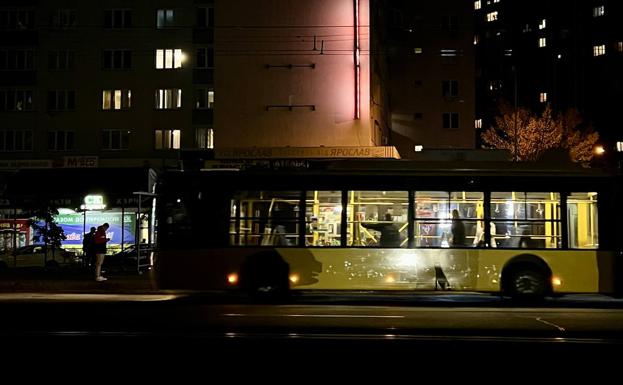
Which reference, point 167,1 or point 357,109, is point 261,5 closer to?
point 357,109

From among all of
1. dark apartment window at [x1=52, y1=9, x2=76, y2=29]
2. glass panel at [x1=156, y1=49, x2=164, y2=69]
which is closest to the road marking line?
glass panel at [x1=156, y1=49, x2=164, y2=69]

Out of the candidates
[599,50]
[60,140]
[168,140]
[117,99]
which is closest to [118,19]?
[117,99]

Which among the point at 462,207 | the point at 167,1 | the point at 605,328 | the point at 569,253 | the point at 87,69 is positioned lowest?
the point at 605,328

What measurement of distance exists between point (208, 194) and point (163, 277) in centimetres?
221

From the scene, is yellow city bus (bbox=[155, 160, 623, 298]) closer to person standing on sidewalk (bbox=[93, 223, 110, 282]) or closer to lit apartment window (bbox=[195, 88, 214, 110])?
person standing on sidewalk (bbox=[93, 223, 110, 282])

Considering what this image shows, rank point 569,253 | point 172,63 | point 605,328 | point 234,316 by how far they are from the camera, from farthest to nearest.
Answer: point 172,63, point 569,253, point 234,316, point 605,328

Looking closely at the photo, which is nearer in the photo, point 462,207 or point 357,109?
point 462,207

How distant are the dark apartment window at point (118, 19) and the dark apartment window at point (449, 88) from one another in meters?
23.7

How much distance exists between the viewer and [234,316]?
48.7 ft

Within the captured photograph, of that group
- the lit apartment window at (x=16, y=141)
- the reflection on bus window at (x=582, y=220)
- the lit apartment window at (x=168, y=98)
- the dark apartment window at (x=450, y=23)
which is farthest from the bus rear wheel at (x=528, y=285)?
the dark apartment window at (x=450, y=23)

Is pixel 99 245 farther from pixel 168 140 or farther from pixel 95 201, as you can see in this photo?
pixel 168 140

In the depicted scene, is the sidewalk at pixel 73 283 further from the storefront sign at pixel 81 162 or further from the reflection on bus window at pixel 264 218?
the storefront sign at pixel 81 162

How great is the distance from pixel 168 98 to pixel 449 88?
865 inches

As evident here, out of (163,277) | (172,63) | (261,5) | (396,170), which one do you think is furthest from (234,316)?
(172,63)
